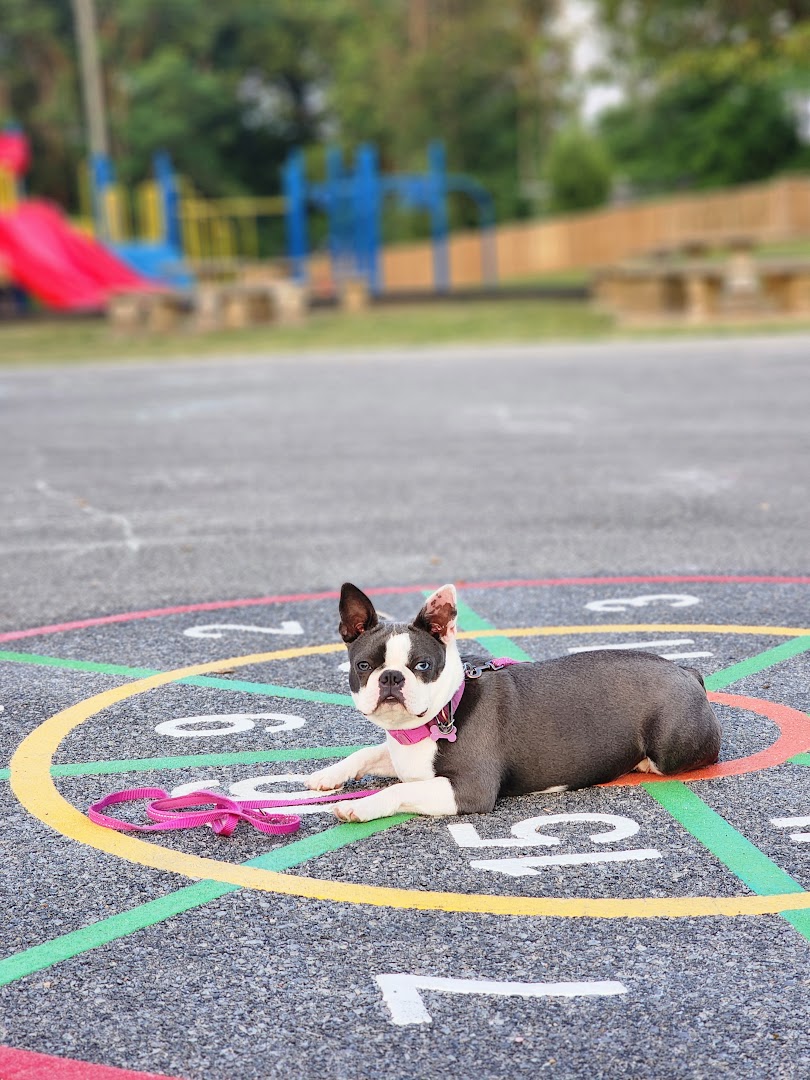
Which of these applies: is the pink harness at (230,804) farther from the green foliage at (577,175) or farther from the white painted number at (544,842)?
the green foliage at (577,175)

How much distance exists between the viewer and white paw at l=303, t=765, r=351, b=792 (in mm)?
5016

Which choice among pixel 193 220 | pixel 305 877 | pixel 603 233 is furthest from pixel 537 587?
pixel 603 233

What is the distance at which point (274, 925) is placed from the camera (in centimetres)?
412

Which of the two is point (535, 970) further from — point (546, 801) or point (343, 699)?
point (343, 699)

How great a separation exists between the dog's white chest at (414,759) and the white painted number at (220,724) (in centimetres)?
115

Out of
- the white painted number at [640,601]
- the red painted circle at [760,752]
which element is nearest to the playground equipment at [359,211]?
the white painted number at [640,601]

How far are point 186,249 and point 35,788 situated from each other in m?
40.2

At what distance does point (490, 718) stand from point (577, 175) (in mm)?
50402

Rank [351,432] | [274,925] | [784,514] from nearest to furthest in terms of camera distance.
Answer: [274,925] < [784,514] < [351,432]

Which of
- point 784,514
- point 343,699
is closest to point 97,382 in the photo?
point 784,514

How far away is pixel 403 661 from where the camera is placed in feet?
14.5

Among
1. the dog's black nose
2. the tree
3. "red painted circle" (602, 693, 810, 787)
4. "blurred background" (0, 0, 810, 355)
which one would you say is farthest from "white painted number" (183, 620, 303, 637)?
the tree

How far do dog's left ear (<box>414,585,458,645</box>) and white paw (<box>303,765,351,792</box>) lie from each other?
0.70 m

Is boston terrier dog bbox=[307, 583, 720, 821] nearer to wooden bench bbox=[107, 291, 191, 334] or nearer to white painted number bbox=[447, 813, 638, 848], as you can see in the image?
white painted number bbox=[447, 813, 638, 848]
